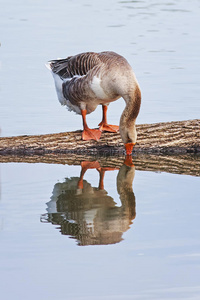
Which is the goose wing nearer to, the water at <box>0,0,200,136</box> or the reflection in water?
the water at <box>0,0,200,136</box>

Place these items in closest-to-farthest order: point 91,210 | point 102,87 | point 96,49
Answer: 1. point 91,210
2. point 102,87
3. point 96,49

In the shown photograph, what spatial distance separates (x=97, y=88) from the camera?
31.5ft

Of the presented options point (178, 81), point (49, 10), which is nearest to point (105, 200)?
point (178, 81)

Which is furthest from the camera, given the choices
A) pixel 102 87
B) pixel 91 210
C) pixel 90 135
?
pixel 90 135

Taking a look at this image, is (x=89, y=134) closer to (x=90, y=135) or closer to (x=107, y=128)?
(x=90, y=135)

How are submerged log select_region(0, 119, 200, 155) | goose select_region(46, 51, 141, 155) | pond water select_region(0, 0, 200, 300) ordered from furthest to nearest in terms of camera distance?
submerged log select_region(0, 119, 200, 155), goose select_region(46, 51, 141, 155), pond water select_region(0, 0, 200, 300)

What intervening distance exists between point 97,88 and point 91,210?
2.51m

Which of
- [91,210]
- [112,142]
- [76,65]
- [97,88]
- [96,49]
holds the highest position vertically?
[76,65]

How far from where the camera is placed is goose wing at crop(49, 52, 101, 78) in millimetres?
9859

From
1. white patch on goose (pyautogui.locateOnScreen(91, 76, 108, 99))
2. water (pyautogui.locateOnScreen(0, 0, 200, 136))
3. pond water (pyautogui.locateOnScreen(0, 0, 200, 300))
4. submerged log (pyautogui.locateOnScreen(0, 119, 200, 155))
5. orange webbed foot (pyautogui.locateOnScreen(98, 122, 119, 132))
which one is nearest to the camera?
pond water (pyautogui.locateOnScreen(0, 0, 200, 300))

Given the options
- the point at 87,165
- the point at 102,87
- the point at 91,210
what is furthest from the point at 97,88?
the point at 91,210

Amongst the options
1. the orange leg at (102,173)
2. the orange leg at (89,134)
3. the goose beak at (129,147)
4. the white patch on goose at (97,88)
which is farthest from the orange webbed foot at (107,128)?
the orange leg at (102,173)

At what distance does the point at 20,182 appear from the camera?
8.66 m

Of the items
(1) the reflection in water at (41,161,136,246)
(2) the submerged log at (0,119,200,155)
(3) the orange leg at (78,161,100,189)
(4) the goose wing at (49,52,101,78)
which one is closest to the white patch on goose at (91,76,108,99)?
(4) the goose wing at (49,52,101,78)
